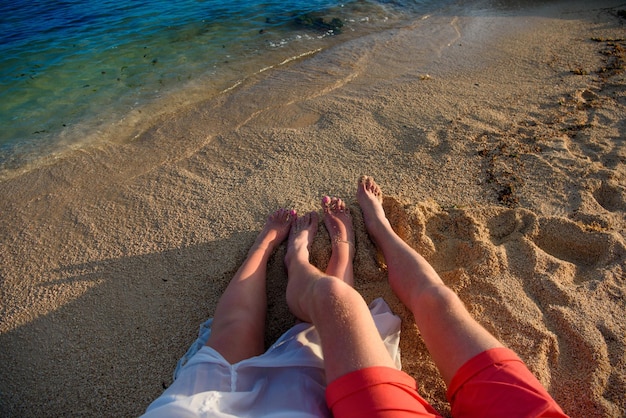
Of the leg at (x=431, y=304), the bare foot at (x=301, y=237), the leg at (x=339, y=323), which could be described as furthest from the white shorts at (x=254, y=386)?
the bare foot at (x=301, y=237)

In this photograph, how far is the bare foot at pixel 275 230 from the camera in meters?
2.35

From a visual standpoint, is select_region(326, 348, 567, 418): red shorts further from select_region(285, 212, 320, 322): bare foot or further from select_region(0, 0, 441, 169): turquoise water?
select_region(0, 0, 441, 169): turquoise water

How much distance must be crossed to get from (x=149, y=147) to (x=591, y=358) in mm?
3183

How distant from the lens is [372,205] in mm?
2467

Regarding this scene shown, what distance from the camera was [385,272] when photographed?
222 centimetres

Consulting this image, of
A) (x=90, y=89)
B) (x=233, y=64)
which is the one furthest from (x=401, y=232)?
(x=90, y=89)

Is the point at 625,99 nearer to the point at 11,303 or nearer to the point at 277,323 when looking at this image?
the point at 277,323

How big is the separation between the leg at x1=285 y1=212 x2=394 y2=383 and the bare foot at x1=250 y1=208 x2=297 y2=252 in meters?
0.52

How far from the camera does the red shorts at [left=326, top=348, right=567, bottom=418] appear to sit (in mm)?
1196

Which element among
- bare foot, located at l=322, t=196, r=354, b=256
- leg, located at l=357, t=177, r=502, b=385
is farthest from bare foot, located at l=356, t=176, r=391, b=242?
bare foot, located at l=322, t=196, r=354, b=256

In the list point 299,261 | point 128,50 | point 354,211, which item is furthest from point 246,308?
point 128,50

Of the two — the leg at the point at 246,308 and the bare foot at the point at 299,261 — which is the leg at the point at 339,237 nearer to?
the bare foot at the point at 299,261

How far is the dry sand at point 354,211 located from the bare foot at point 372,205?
8 cm

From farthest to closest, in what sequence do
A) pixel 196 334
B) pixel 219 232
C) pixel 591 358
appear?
pixel 219 232
pixel 196 334
pixel 591 358
